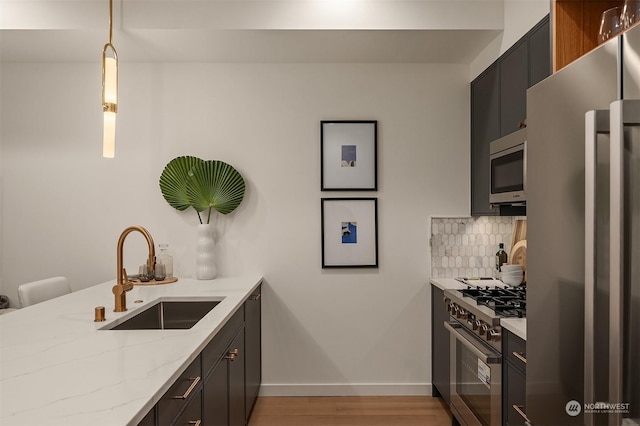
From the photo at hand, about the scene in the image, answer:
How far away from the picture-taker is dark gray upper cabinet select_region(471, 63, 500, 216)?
2.91 meters

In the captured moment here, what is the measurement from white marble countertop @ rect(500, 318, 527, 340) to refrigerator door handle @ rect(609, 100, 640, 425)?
818 millimetres

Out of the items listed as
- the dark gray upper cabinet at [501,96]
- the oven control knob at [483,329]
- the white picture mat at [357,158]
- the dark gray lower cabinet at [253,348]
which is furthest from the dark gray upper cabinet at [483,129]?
the dark gray lower cabinet at [253,348]

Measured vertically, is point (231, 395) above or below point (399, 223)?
below

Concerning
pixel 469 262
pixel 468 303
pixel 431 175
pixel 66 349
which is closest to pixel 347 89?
pixel 431 175

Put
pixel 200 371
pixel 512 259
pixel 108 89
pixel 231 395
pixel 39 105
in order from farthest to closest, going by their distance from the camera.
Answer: pixel 39 105 < pixel 512 259 < pixel 231 395 < pixel 108 89 < pixel 200 371

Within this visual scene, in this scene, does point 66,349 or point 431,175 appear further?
point 431,175

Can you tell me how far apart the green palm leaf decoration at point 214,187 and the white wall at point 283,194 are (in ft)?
0.33

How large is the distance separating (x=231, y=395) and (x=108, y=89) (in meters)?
1.62

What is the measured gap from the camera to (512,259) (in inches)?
120

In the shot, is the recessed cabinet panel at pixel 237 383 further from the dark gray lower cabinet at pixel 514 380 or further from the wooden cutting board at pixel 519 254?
the wooden cutting board at pixel 519 254

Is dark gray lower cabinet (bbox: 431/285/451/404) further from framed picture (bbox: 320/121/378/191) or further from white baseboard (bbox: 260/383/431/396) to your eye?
framed picture (bbox: 320/121/378/191)

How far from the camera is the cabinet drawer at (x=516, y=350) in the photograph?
6.09ft

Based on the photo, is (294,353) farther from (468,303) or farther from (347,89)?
(347,89)

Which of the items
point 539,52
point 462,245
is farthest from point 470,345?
point 539,52
